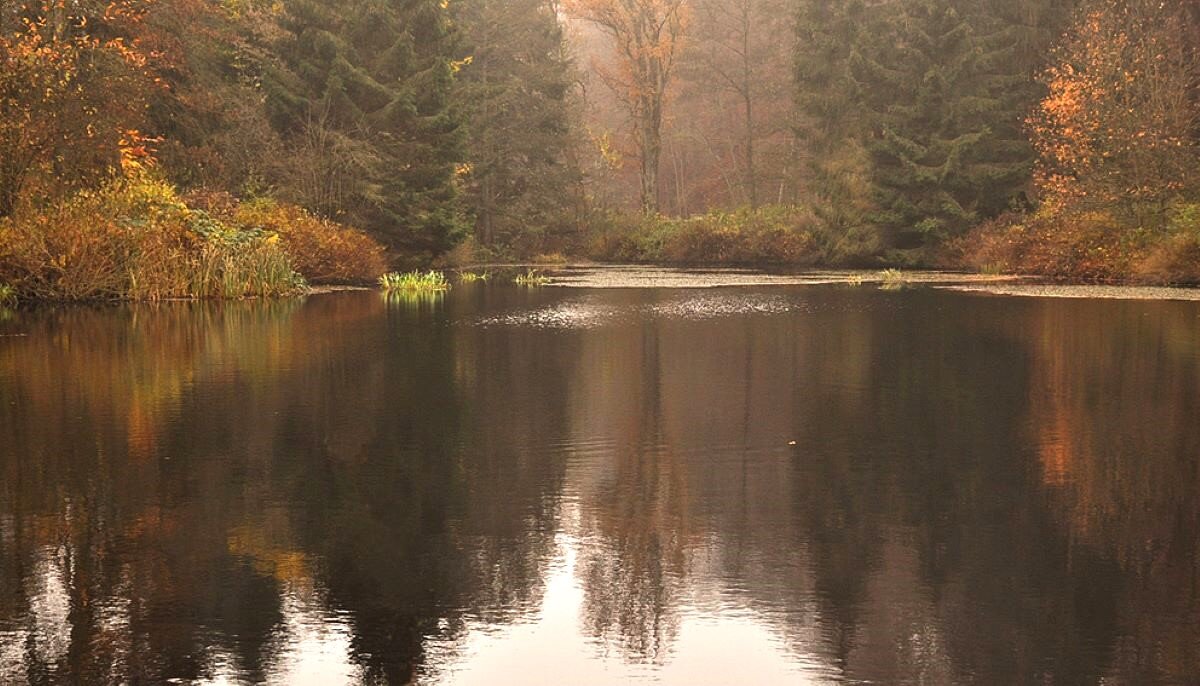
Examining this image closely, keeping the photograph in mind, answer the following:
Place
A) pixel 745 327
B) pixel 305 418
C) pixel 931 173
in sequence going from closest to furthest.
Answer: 1. pixel 305 418
2. pixel 745 327
3. pixel 931 173

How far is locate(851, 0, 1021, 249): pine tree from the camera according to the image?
4850 centimetres

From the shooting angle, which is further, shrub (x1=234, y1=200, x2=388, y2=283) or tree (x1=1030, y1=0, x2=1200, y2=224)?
tree (x1=1030, y1=0, x2=1200, y2=224)

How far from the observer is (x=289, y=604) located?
6.09 metres

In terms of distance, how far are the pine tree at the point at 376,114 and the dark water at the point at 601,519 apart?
27.5 metres

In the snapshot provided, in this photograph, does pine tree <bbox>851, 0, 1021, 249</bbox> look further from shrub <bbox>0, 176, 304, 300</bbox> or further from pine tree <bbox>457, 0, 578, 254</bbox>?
shrub <bbox>0, 176, 304, 300</bbox>

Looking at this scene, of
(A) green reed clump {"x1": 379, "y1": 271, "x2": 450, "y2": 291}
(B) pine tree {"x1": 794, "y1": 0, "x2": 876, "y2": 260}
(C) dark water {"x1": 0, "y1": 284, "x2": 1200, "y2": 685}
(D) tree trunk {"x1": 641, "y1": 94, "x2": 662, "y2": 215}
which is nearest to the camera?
(C) dark water {"x1": 0, "y1": 284, "x2": 1200, "y2": 685}

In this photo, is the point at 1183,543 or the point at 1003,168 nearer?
the point at 1183,543

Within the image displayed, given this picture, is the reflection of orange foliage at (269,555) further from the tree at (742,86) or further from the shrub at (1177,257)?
the tree at (742,86)

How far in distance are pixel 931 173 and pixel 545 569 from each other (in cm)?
4366

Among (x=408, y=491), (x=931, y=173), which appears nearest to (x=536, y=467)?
(x=408, y=491)

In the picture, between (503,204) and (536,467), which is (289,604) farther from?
(503,204)

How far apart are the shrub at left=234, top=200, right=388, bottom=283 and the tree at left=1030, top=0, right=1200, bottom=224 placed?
20.9 m

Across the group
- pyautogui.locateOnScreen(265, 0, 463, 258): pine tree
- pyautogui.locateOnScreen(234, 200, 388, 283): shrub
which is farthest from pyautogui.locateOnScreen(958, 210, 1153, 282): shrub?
pyautogui.locateOnScreen(234, 200, 388, 283): shrub

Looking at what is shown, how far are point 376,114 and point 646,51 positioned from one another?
24298mm
